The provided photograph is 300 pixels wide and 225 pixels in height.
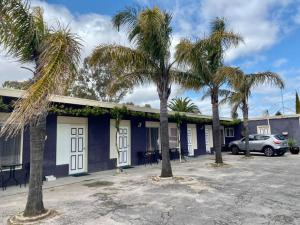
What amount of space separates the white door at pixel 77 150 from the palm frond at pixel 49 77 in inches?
261

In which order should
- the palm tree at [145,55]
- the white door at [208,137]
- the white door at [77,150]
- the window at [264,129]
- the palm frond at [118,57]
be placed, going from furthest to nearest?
the window at [264,129] → the white door at [208,137] → the white door at [77,150] → the palm frond at [118,57] → the palm tree at [145,55]

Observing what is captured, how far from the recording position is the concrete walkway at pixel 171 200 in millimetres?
5730

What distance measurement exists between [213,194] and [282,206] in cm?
191

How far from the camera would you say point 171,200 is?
725 centimetres

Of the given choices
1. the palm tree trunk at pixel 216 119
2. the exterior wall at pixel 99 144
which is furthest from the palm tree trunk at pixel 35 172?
the palm tree trunk at pixel 216 119

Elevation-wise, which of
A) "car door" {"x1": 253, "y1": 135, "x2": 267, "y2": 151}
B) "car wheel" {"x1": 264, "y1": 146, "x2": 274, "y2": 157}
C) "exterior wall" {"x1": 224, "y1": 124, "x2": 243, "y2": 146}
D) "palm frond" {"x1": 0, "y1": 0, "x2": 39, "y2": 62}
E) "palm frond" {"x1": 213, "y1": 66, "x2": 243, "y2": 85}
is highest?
"palm frond" {"x1": 213, "y1": 66, "x2": 243, "y2": 85}

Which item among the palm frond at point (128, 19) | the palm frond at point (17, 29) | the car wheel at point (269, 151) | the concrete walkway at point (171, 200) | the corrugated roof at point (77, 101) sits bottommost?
the concrete walkway at point (171, 200)

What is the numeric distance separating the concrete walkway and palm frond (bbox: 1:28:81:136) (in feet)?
8.27

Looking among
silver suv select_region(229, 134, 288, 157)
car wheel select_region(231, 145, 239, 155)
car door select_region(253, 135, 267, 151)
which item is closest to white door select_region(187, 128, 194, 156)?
car wheel select_region(231, 145, 239, 155)

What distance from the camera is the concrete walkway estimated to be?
5730mm

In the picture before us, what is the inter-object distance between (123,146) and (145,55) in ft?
19.1

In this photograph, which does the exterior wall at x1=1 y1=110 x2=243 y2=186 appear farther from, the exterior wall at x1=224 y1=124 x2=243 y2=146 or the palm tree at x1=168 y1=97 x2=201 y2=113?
the palm tree at x1=168 y1=97 x2=201 y2=113

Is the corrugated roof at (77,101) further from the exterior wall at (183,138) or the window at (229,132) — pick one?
the window at (229,132)

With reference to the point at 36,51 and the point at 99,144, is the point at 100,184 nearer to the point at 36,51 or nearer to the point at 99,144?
the point at 99,144
